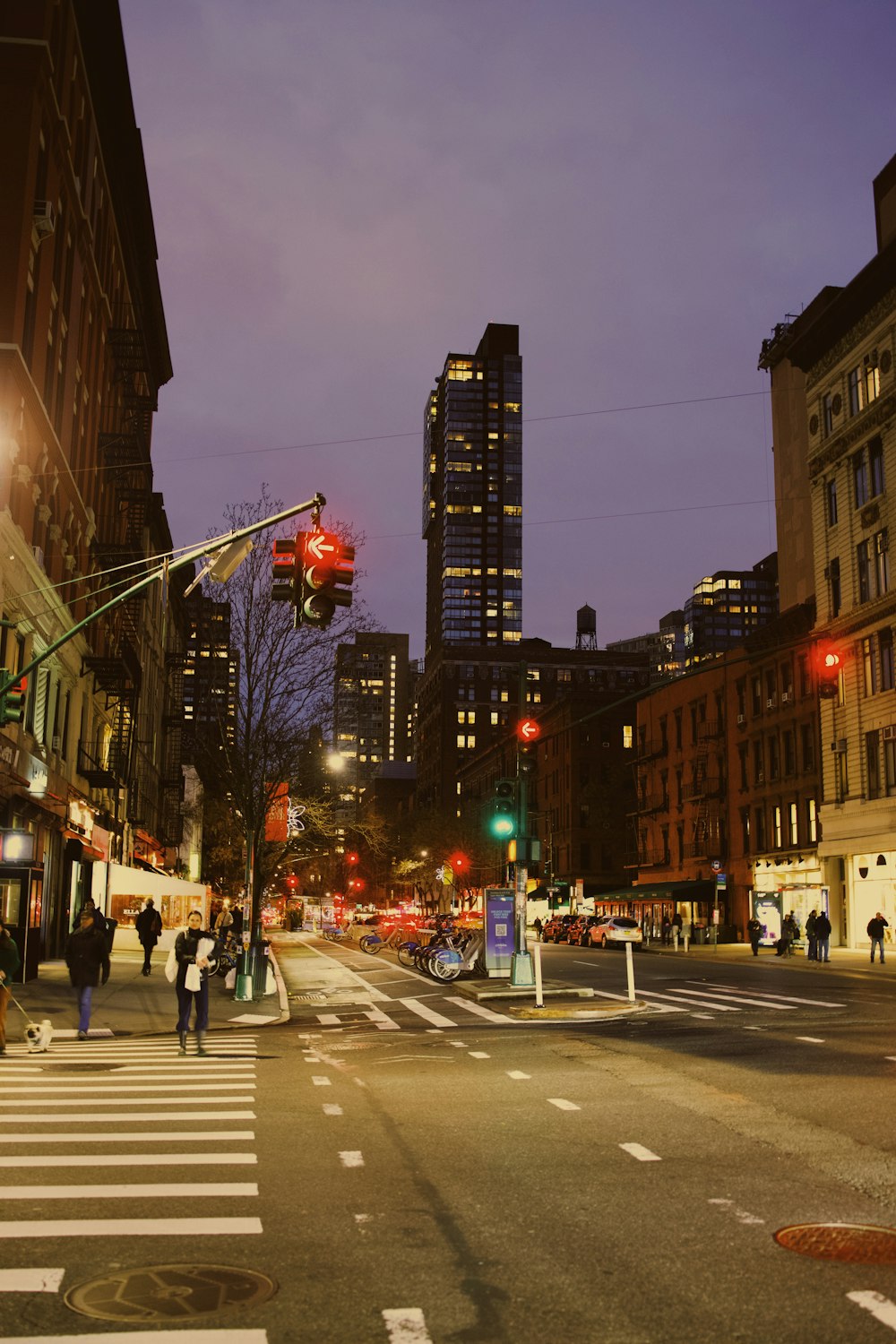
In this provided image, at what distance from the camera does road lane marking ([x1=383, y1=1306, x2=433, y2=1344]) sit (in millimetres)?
5461

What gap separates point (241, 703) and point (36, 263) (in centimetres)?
1417

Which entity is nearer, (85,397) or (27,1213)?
(27,1213)

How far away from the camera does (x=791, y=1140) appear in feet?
33.1

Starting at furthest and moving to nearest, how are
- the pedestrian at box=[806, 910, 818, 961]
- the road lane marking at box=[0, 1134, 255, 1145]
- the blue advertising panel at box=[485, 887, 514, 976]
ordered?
the pedestrian at box=[806, 910, 818, 961], the blue advertising panel at box=[485, 887, 514, 976], the road lane marking at box=[0, 1134, 255, 1145]

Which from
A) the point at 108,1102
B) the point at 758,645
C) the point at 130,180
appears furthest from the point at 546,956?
the point at 108,1102

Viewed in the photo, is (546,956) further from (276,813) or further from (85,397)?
(85,397)

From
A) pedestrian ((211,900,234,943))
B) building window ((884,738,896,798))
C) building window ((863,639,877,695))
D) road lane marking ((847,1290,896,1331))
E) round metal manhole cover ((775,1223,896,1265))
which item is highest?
building window ((863,639,877,695))

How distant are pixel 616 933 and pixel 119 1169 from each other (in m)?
52.0

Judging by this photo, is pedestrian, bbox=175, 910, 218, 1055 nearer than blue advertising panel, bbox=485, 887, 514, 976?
Yes

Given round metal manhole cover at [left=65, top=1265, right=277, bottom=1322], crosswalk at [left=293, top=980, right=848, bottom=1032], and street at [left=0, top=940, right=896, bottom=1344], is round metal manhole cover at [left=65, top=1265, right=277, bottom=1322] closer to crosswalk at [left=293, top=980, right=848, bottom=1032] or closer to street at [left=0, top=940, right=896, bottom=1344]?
street at [left=0, top=940, right=896, bottom=1344]

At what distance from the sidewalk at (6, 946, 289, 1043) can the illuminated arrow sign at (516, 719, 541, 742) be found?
7.27 meters

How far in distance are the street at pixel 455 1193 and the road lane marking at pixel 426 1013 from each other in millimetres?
4509

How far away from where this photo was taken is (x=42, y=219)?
31766 millimetres

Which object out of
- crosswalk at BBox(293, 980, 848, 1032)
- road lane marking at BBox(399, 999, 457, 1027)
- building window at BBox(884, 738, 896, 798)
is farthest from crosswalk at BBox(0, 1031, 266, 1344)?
building window at BBox(884, 738, 896, 798)
